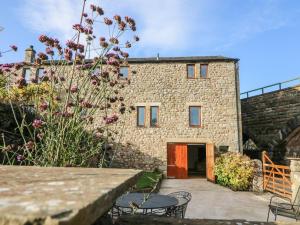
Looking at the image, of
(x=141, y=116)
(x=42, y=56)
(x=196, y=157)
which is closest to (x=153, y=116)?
(x=141, y=116)

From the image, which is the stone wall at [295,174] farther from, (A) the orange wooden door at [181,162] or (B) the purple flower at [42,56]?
(A) the orange wooden door at [181,162]

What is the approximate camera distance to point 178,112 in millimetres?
15391

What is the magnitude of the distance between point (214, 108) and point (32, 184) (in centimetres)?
1486

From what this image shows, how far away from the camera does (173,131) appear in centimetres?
1516

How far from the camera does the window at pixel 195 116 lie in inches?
601

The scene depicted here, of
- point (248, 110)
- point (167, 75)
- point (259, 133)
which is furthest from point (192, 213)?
point (248, 110)

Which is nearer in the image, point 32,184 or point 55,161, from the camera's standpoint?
point 32,184

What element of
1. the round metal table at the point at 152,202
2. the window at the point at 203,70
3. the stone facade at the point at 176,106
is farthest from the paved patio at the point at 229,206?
the window at the point at 203,70

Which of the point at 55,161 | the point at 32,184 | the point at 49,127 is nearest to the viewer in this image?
the point at 32,184

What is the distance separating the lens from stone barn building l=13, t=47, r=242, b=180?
586 inches

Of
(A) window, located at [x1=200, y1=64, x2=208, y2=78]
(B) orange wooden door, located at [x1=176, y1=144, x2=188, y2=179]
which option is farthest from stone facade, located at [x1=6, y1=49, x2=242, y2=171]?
(B) orange wooden door, located at [x1=176, y1=144, x2=188, y2=179]

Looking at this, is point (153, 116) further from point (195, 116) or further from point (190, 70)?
point (190, 70)

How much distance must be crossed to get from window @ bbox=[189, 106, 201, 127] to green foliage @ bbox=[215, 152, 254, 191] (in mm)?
3466

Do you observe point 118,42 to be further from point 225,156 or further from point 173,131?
point 173,131
